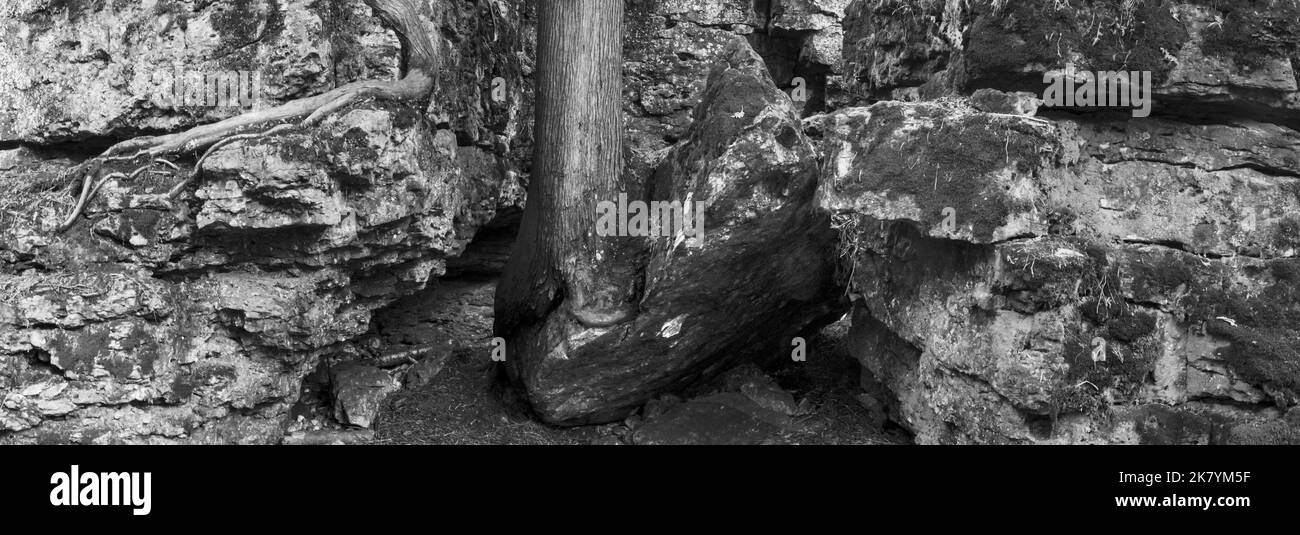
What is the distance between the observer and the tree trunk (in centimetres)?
734

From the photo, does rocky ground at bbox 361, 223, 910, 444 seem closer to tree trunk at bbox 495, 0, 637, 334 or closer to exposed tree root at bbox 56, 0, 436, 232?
tree trunk at bbox 495, 0, 637, 334

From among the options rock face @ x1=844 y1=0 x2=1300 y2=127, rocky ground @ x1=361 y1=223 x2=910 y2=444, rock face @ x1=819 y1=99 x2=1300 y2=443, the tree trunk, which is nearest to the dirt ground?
rocky ground @ x1=361 y1=223 x2=910 y2=444

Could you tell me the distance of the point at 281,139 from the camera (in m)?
6.62

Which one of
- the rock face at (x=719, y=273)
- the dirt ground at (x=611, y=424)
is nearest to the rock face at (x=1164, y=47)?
the rock face at (x=719, y=273)

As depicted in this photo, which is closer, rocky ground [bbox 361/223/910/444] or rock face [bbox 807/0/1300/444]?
rock face [bbox 807/0/1300/444]

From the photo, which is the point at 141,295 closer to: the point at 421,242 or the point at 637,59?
the point at 421,242

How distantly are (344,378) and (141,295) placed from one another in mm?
1716

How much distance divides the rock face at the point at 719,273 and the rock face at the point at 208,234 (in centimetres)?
160

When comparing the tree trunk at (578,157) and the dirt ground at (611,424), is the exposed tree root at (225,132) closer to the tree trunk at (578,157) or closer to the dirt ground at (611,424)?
the tree trunk at (578,157)

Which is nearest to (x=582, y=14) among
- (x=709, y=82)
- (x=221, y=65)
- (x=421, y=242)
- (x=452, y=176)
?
(x=709, y=82)

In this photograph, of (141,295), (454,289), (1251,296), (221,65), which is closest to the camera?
(1251,296)

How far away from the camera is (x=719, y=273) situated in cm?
687

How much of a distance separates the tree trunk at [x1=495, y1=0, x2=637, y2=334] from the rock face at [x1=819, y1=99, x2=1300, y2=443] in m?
1.91

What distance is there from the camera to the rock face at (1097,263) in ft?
19.1
